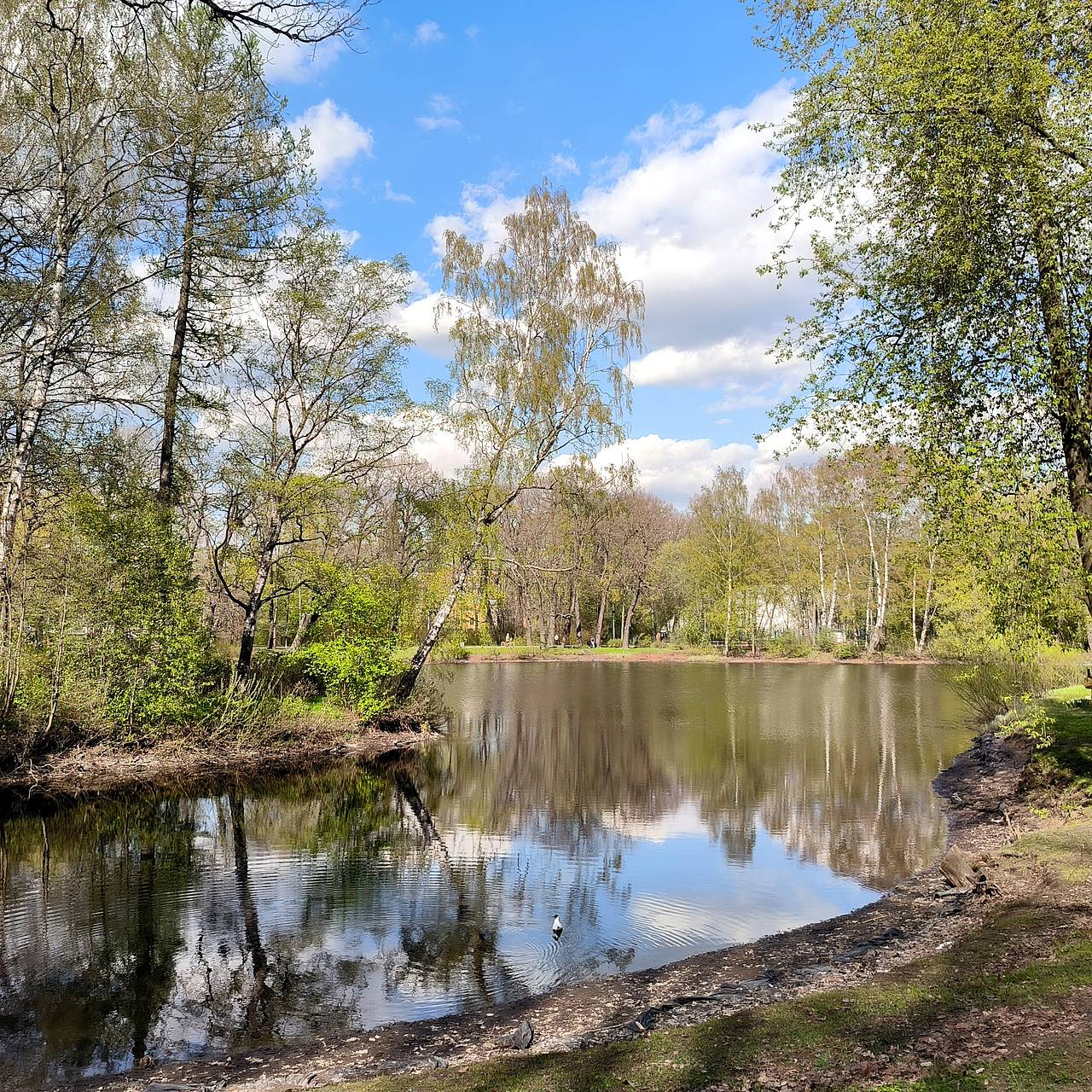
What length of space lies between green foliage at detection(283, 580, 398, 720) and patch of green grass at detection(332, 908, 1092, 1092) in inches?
675

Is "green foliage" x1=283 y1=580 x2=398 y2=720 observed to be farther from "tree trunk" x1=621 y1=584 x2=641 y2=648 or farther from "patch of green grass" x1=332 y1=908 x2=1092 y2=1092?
"tree trunk" x1=621 y1=584 x2=641 y2=648

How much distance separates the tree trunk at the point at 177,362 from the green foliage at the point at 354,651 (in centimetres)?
532

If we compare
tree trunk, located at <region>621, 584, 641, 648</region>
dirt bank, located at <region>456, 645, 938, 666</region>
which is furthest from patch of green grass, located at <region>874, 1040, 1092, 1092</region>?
tree trunk, located at <region>621, 584, 641, 648</region>

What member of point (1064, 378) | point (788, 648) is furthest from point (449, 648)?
point (788, 648)

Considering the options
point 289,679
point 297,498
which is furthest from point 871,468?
point 289,679

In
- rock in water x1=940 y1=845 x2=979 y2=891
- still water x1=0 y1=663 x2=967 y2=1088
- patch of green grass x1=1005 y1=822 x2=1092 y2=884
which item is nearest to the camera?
still water x1=0 y1=663 x2=967 y2=1088

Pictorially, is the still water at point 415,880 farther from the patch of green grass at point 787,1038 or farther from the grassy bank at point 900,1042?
the grassy bank at point 900,1042

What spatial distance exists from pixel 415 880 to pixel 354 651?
1145cm

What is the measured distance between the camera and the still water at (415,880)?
296 inches

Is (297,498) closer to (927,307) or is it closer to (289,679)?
(289,679)

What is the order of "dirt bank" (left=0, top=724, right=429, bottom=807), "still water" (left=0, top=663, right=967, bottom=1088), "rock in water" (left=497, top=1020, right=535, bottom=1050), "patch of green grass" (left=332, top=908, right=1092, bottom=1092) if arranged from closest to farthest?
"patch of green grass" (left=332, top=908, right=1092, bottom=1092) < "rock in water" (left=497, top=1020, right=535, bottom=1050) < "still water" (left=0, top=663, right=967, bottom=1088) < "dirt bank" (left=0, top=724, right=429, bottom=807)

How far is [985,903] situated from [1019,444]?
5.00m

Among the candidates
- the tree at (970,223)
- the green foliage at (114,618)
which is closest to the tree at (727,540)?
the green foliage at (114,618)

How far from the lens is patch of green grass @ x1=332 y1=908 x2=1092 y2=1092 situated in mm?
4820
